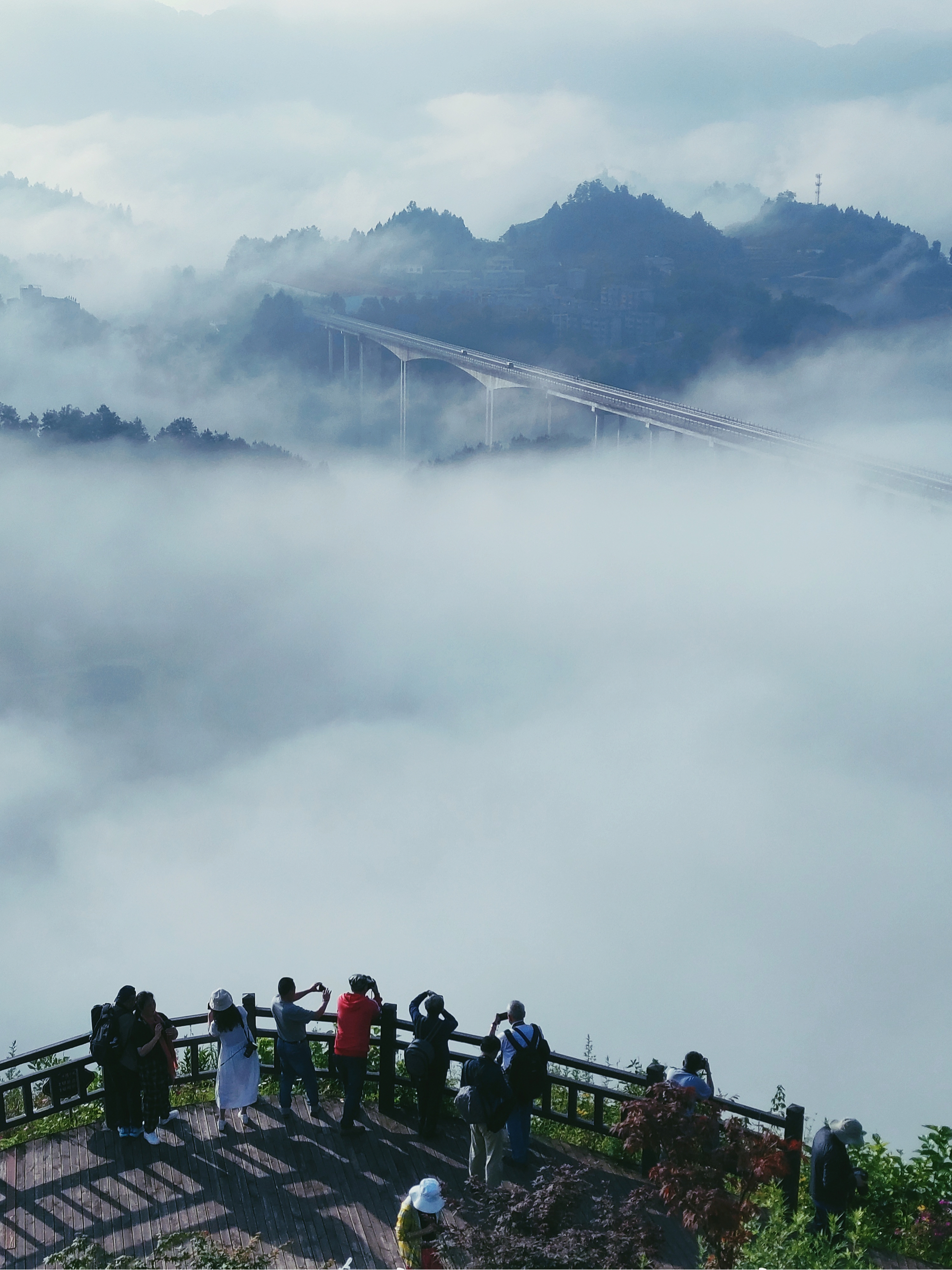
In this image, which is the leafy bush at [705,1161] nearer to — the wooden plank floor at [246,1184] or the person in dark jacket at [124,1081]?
the wooden plank floor at [246,1184]

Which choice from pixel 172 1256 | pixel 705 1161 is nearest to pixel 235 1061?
pixel 172 1256

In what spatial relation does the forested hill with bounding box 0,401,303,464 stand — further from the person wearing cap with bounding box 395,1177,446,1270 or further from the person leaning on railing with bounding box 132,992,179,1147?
the person wearing cap with bounding box 395,1177,446,1270

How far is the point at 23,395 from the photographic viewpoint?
175 meters

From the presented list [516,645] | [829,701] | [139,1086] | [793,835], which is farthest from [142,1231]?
[516,645]

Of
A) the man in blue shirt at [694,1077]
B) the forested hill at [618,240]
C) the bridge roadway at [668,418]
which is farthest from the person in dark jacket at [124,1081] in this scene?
the forested hill at [618,240]

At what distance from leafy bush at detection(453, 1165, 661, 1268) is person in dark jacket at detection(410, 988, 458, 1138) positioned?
1.08 m

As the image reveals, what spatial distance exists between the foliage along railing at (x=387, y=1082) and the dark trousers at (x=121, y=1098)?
0.23 metres

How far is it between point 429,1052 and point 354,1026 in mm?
685

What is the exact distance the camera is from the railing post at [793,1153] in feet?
27.5

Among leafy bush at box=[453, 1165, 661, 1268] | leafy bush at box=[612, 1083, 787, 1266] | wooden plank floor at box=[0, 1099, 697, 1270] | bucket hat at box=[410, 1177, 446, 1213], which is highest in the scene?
bucket hat at box=[410, 1177, 446, 1213]

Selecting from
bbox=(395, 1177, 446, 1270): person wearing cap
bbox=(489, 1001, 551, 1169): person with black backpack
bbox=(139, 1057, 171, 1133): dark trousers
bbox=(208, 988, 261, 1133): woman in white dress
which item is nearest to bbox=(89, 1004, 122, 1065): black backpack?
bbox=(139, 1057, 171, 1133): dark trousers

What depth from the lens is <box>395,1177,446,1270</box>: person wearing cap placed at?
6.86m

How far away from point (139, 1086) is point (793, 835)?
103452mm

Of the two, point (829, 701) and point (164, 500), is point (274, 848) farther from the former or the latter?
point (164, 500)
